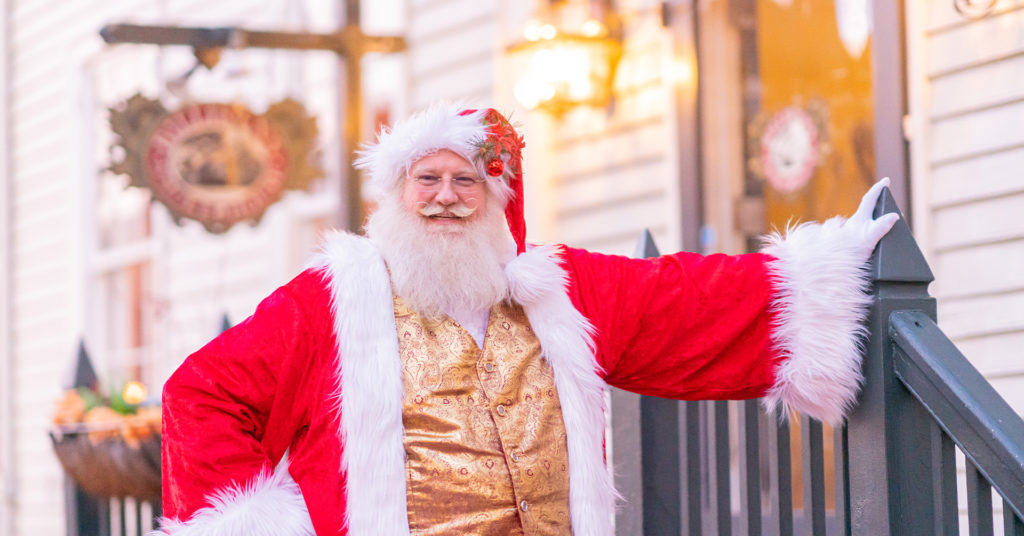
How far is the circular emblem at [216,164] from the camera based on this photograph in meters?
5.82

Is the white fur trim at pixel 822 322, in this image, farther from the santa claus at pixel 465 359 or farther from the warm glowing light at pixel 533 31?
the warm glowing light at pixel 533 31

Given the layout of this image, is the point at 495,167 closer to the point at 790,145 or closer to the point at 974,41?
the point at 974,41

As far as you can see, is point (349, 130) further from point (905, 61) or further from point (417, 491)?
point (417, 491)

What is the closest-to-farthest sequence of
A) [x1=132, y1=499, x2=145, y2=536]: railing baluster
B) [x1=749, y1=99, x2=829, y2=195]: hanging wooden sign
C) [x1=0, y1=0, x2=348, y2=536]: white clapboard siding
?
[x1=749, y1=99, x2=829, y2=195]: hanging wooden sign
[x1=132, y1=499, x2=145, y2=536]: railing baluster
[x1=0, y1=0, x2=348, y2=536]: white clapboard siding

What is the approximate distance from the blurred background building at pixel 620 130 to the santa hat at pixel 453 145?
19 cm

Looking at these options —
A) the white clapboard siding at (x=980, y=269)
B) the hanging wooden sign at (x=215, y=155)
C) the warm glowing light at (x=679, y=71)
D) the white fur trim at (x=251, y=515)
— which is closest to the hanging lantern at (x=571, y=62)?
the warm glowing light at (x=679, y=71)

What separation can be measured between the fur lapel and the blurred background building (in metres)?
0.48

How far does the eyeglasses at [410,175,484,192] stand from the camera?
275 cm

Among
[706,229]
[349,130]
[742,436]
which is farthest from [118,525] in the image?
[742,436]

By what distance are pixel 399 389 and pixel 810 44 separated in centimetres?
256

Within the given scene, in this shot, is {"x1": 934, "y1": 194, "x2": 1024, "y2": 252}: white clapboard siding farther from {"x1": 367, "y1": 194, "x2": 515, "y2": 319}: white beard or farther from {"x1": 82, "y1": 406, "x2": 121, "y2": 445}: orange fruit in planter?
{"x1": 82, "y1": 406, "x2": 121, "y2": 445}: orange fruit in planter

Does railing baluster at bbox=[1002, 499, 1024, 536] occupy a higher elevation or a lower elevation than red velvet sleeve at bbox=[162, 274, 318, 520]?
lower

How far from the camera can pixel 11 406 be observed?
10.1 m

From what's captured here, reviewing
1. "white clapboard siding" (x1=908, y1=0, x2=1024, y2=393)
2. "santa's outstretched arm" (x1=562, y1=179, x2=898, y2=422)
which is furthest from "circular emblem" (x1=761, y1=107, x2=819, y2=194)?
"santa's outstretched arm" (x1=562, y1=179, x2=898, y2=422)
